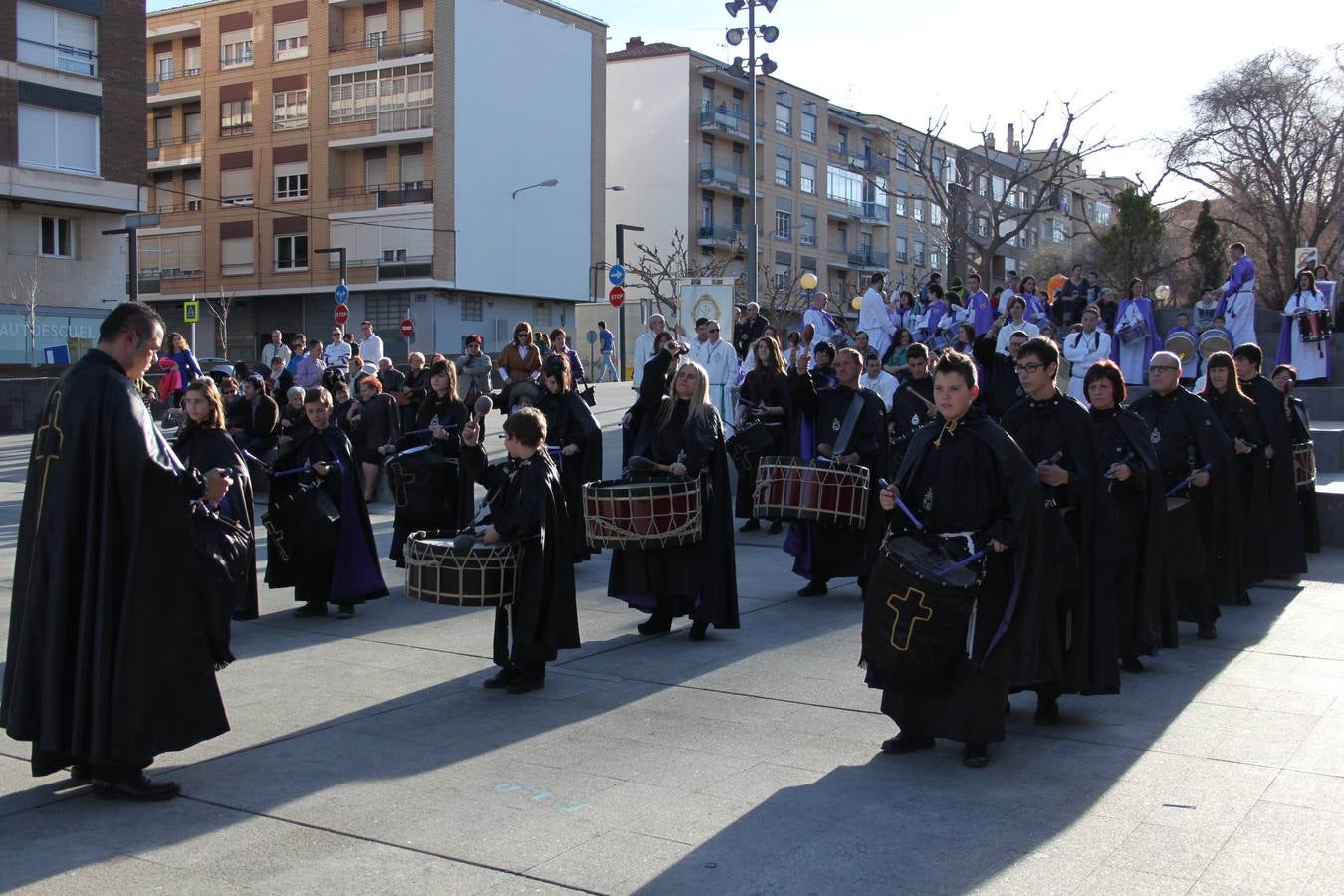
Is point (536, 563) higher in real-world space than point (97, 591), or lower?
lower

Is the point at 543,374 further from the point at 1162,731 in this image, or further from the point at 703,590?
the point at 1162,731

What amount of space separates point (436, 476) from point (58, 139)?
35624mm

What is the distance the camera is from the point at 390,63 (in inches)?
2084

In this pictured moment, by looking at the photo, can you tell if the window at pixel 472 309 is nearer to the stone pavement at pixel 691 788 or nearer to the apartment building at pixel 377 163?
the apartment building at pixel 377 163

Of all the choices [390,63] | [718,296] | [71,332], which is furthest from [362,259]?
[718,296]

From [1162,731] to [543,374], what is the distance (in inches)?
222

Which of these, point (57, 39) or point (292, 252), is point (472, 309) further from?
point (57, 39)

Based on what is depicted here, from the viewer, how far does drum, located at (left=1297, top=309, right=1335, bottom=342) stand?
21828mm

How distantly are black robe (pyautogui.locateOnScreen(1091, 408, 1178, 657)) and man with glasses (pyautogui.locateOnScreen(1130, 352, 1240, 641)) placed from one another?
1090 mm

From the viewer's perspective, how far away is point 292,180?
5534 centimetres

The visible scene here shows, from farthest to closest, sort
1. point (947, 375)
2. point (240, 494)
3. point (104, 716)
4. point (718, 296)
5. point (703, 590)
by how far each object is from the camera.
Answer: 1. point (718, 296)
2. point (703, 590)
3. point (240, 494)
4. point (947, 375)
5. point (104, 716)

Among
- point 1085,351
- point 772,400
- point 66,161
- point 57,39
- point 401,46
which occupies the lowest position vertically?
point 772,400

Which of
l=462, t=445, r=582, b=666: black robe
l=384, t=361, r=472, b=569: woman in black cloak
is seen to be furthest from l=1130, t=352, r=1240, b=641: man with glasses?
l=384, t=361, r=472, b=569: woman in black cloak

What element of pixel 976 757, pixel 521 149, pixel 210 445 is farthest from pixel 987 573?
pixel 521 149
